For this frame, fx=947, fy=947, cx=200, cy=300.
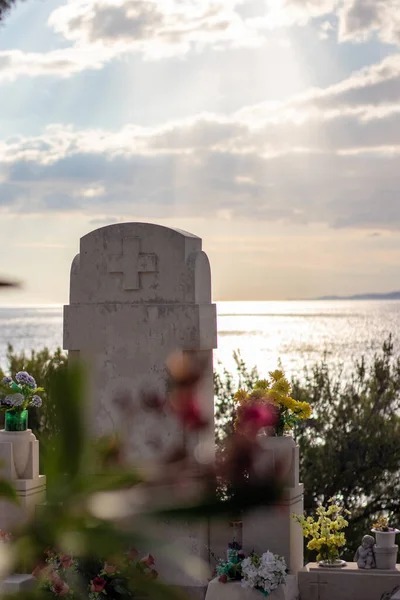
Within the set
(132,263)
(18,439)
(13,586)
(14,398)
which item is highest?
(132,263)

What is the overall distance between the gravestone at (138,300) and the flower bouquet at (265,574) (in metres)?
1.78

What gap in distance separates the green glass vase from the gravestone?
2.38ft

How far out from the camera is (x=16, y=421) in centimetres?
850

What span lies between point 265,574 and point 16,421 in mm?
2601

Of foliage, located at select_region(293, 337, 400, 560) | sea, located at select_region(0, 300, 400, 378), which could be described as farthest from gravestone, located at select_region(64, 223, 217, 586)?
sea, located at select_region(0, 300, 400, 378)

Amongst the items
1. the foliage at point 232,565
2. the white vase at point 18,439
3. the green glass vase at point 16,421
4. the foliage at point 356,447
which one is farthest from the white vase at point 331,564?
the foliage at point 356,447

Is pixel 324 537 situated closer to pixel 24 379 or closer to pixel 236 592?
pixel 236 592

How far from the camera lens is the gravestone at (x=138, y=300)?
8.48 meters

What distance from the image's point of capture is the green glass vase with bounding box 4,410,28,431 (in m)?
8.46

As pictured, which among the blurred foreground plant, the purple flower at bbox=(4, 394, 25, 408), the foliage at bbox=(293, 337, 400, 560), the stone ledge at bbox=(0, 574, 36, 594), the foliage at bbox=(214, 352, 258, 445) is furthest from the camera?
the foliage at bbox=(214, 352, 258, 445)

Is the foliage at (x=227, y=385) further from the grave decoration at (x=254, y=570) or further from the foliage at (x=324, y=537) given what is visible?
the grave decoration at (x=254, y=570)

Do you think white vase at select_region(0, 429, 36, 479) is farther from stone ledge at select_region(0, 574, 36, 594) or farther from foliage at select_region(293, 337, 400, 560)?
foliage at select_region(293, 337, 400, 560)

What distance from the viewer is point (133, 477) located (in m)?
0.63

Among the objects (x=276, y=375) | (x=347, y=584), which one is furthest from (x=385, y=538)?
(x=276, y=375)
